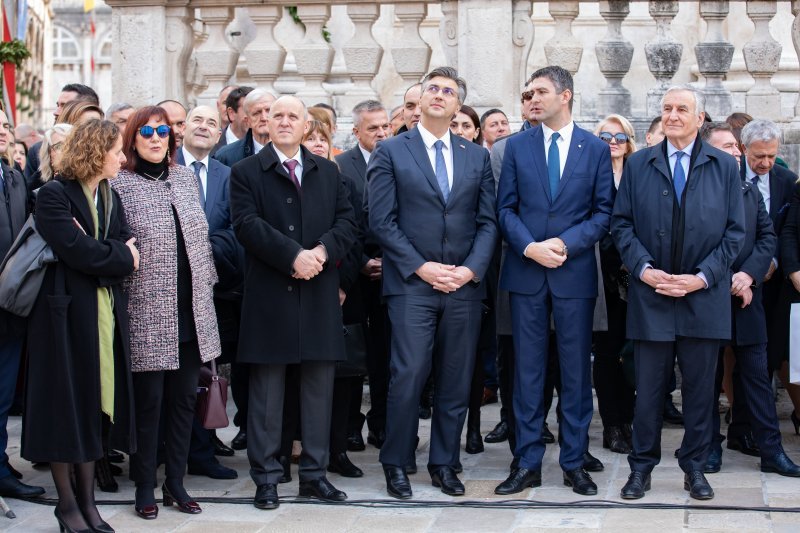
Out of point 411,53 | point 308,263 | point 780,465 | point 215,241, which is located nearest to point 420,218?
point 308,263

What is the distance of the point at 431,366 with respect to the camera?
7473 mm

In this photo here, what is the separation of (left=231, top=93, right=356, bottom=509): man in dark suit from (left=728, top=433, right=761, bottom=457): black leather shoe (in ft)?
7.72

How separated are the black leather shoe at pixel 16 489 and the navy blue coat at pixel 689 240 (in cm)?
311

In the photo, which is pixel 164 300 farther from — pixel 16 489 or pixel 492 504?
pixel 492 504

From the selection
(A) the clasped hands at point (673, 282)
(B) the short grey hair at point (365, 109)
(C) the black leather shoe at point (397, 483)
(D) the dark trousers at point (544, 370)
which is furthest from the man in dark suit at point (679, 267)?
(B) the short grey hair at point (365, 109)

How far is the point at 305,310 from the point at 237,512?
1.04m

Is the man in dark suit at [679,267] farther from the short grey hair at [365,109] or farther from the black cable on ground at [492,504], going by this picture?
the short grey hair at [365,109]

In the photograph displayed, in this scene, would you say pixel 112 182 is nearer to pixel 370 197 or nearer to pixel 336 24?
pixel 370 197

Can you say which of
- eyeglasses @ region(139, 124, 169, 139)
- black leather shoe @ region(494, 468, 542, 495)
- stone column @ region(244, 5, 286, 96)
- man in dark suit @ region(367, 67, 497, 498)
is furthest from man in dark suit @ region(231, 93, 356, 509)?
stone column @ region(244, 5, 286, 96)

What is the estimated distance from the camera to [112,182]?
702cm

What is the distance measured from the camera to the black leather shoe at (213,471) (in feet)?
25.3

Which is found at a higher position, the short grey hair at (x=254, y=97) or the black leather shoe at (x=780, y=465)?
the short grey hair at (x=254, y=97)

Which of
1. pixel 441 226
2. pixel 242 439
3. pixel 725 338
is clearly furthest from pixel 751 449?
pixel 242 439

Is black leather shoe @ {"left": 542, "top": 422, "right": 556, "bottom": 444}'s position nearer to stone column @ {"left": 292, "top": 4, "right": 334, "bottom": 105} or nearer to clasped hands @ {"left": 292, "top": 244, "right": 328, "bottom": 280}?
clasped hands @ {"left": 292, "top": 244, "right": 328, "bottom": 280}
